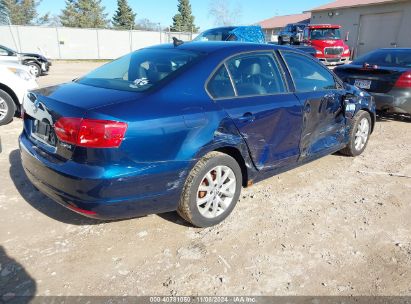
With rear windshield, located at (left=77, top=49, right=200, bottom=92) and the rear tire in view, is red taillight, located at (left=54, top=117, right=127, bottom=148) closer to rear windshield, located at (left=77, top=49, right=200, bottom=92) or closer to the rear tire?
rear windshield, located at (left=77, top=49, right=200, bottom=92)

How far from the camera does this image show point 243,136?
10.2 feet

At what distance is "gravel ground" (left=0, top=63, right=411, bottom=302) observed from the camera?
2441mm

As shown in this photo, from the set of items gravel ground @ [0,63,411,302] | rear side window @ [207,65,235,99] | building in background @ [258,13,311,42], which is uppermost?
building in background @ [258,13,311,42]

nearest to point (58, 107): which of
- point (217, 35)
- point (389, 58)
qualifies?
point (389, 58)

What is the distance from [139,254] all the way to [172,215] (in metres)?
0.66

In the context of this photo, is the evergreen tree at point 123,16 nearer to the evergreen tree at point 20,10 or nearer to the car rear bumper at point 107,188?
the evergreen tree at point 20,10

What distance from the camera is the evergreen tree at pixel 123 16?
57.3 meters

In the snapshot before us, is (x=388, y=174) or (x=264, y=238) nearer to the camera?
(x=264, y=238)

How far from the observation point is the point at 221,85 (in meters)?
3.05

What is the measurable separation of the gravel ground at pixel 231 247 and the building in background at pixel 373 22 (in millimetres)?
22391

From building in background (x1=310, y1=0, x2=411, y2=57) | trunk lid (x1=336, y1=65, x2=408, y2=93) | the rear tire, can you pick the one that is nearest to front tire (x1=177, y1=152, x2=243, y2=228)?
trunk lid (x1=336, y1=65, x2=408, y2=93)

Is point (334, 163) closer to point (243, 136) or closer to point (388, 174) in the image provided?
point (388, 174)

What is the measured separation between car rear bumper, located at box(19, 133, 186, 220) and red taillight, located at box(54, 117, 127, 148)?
179mm

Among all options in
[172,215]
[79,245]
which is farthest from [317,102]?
[79,245]
